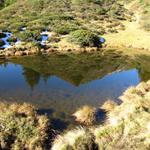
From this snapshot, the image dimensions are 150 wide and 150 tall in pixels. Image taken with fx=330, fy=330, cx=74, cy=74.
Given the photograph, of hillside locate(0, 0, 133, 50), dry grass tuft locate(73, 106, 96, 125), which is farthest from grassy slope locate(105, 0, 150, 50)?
dry grass tuft locate(73, 106, 96, 125)

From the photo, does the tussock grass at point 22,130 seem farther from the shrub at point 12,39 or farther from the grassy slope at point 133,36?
the grassy slope at point 133,36

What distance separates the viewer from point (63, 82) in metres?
39.4

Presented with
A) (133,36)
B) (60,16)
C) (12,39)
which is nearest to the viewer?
(12,39)

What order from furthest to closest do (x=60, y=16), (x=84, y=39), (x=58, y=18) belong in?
(x=60, y=16) → (x=58, y=18) → (x=84, y=39)

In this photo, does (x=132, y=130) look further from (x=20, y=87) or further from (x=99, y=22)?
(x=99, y=22)

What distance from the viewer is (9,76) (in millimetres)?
41375

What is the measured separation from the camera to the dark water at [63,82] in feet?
108

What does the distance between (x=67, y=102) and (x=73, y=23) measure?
42.5 m

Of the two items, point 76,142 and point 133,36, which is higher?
point 76,142

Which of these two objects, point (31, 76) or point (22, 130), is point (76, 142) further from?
point (31, 76)

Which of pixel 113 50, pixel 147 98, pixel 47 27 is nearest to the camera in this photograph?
pixel 147 98

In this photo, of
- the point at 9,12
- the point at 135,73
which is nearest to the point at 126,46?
the point at 135,73

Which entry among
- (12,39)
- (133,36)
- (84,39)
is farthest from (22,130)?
(133,36)

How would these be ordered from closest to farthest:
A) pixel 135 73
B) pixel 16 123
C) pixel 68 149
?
pixel 68 149, pixel 16 123, pixel 135 73
